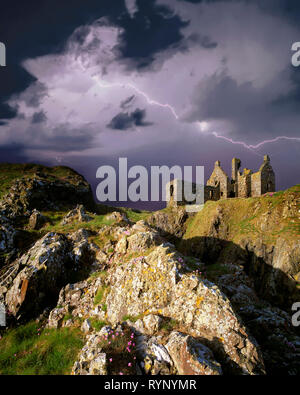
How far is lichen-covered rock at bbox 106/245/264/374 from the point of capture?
600 cm

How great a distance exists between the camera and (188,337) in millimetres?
6047

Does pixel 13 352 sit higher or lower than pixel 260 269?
higher

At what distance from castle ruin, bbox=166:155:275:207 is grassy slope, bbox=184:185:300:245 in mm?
7735

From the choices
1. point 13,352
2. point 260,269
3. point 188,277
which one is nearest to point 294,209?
point 260,269

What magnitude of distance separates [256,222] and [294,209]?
7002mm

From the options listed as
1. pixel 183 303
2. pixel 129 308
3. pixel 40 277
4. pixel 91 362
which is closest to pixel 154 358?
pixel 91 362

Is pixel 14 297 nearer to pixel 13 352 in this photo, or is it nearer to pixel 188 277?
pixel 13 352

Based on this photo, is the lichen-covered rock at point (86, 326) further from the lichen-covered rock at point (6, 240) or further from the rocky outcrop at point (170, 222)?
the rocky outcrop at point (170, 222)

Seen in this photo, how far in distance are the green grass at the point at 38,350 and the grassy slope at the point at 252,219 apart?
34.5m

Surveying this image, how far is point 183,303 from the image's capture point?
7566 millimetres

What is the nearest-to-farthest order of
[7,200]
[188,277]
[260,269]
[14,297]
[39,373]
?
[39,373] < [188,277] < [14,297] < [7,200] < [260,269]

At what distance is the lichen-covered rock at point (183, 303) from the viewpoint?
600 cm

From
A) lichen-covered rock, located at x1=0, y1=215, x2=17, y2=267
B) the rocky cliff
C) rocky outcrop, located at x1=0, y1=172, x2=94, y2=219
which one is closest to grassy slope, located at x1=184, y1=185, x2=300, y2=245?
the rocky cliff

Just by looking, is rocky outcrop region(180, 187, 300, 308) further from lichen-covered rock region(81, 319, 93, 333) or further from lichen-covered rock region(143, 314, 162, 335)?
lichen-covered rock region(81, 319, 93, 333)
